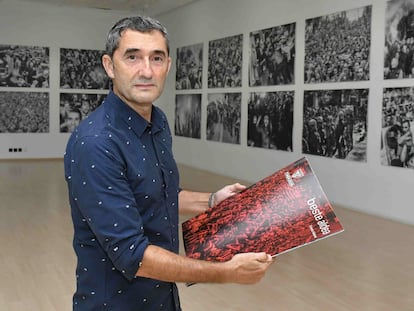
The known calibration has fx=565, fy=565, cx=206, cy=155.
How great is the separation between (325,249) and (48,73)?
56.5ft

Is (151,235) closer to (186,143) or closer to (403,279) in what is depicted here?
(403,279)

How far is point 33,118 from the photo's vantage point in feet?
75.9

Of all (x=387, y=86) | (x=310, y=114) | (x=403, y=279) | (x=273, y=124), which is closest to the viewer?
(x=403, y=279)

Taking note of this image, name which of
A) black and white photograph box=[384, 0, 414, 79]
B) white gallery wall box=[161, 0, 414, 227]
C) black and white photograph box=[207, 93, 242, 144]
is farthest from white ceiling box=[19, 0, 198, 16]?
black and white photograph box=[384, 0, 414, 79]

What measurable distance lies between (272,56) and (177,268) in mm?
14238

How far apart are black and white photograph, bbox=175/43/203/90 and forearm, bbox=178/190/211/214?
57.8 ft

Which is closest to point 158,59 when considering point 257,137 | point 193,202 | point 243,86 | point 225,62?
point 193,202

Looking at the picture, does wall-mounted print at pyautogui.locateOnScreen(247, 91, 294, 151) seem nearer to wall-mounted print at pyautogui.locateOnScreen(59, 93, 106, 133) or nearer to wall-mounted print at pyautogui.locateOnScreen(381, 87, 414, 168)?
wall-mounted print at pyautogui.locateOnScreen(381, 87, 414, 168)

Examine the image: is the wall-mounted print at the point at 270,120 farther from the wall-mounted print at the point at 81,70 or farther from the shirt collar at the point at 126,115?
the shirt collar at the point at 126,115

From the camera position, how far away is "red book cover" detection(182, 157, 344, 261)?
7.64ft

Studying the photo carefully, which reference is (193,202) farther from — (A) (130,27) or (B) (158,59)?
(A) (130,27)

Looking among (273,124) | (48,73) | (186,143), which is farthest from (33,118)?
(273,124)

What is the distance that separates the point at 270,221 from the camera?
7.97 feet

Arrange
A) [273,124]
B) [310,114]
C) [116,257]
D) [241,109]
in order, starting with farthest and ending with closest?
[241,109] < [273,124] < [310,114] < [116,257]
